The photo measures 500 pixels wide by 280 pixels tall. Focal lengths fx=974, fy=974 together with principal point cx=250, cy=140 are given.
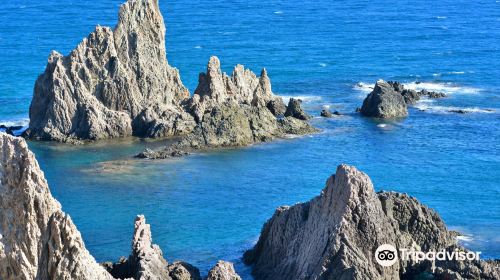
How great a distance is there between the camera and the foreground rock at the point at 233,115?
403 ft

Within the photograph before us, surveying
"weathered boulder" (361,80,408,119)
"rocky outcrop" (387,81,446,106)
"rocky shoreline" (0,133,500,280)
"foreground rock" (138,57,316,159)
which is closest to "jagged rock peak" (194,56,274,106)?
"foreground rock" (138,57,316,159)

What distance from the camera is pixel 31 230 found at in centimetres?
4897

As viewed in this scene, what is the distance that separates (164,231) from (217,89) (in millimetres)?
42311

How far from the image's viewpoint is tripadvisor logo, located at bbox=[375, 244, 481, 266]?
201 feet

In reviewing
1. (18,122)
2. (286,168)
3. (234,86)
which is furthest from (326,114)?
(18,122)

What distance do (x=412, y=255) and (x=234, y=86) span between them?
74.2 m

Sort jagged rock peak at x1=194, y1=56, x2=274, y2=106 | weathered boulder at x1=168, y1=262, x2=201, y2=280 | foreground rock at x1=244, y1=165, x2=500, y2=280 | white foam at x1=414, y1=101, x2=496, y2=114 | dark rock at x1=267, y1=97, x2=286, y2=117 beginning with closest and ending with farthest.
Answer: foreground rock at x1=244, y1=165, x2=500, y2=280 → weathered boulder at x1=168, y1=262, x2=201, y2=280 → jagged rock peak at x1=194, y1=56, x2=274, y2=106 → dark rock at x1=267, y1=97, x2=286, y2=117 → white foam at x1=414, y1=101, x2=496, y2=114

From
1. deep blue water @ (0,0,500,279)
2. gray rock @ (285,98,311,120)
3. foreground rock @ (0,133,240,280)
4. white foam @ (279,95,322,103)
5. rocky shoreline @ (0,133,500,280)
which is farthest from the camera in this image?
white foam @ (279,95,322,103)

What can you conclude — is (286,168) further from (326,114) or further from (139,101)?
(139,101)

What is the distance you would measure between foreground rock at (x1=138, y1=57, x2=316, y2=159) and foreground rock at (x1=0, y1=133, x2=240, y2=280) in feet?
223

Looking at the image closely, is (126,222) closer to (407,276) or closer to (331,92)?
(407,276)

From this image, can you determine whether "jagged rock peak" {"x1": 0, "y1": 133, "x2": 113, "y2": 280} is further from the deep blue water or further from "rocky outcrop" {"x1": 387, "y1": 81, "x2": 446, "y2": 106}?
"rocky outcrop" {"x1": 387, "y1": 81, "x2": 446, "y2": 106}

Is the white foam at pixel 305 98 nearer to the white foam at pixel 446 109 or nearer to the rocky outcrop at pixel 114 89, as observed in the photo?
the white foam at pixel 446 109

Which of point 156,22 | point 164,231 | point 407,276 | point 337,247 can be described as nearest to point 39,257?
point 337,247
